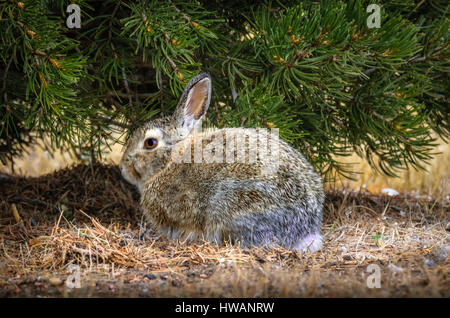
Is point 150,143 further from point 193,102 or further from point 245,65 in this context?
point 245,65

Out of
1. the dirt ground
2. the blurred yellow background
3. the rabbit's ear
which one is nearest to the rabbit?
the rabbit's ear

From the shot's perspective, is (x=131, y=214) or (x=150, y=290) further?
(x=131, y=214)

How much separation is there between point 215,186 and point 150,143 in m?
0.74

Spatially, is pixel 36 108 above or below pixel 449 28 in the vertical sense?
below

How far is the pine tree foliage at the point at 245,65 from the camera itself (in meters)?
3.48

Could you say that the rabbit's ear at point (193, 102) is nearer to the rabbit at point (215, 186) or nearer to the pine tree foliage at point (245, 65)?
the rabbit at point (215, 186)

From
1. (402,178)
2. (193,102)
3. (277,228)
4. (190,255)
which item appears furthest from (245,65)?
(402,178)

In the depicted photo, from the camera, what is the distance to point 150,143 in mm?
3957

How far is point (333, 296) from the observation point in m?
2.35

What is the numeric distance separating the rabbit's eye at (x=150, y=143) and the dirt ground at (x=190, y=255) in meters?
0.65

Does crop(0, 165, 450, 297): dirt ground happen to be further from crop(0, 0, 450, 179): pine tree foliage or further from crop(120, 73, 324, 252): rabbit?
crop(0, 0, 450, 179): pine tree foliage

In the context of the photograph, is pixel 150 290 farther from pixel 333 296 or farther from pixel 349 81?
pixel 349 81
